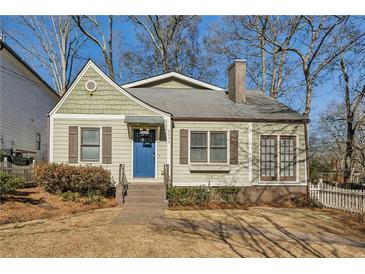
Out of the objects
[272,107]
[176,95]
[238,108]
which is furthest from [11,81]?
[272,107]

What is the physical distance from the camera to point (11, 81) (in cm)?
1603

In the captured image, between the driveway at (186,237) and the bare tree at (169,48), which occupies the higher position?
the bare tree at (169,48)

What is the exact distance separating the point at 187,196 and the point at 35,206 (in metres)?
5.18

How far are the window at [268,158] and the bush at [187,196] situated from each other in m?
2.88

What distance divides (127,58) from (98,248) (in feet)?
93.4

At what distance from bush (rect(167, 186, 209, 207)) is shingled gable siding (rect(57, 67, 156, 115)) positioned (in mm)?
3517

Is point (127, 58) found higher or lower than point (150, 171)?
higher

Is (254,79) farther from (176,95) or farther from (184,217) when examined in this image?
(184,217)

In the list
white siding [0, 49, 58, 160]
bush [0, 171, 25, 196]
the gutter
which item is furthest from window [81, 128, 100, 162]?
white siding [0, 49, 58, 160]

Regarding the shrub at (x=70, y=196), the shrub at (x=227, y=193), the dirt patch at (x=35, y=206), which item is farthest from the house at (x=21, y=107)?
the shrub at (x=227, y=193)

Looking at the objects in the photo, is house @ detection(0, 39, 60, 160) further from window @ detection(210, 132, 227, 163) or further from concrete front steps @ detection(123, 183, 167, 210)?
window @ detection(210, 132, 227, 163)

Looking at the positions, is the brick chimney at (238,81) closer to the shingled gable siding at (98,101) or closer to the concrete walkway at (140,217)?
the shingled gable siding at (98,101)

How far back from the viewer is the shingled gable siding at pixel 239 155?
43.5ft

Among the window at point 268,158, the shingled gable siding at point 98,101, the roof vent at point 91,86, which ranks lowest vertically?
the window at point 268,158
